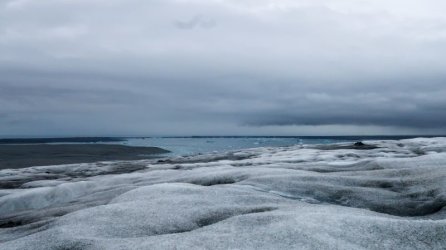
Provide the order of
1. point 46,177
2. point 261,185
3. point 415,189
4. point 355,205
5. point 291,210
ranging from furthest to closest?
point 46,177 < point 261,185 < point 415,189 < point 355,205 < point 291,210

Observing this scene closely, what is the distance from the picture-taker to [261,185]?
6.48m

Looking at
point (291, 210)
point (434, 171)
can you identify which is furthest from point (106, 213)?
point (434, 171)

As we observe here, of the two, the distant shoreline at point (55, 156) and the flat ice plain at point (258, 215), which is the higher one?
the flat ice plain at point (258, 215)

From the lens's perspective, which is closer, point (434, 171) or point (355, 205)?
point (355, 205)

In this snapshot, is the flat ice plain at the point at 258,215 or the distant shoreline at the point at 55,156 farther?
the distant shoreline at the point at 55,156

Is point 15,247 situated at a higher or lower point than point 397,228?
lower

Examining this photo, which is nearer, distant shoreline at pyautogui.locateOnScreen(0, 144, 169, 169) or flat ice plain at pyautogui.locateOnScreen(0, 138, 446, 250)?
flat ice plain at pyautogui.locateOnScreen(0, 138, 446, 250)

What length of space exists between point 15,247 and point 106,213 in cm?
102

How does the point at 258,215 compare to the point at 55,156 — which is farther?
the point at 55,156

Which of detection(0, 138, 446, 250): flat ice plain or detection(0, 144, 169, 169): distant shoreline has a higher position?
detection(0, 138, 446, 250): flat ice plain

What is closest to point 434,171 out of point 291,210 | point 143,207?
point 291,210

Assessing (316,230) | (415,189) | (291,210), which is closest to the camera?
(316,230)

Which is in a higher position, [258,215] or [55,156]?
[258,215]

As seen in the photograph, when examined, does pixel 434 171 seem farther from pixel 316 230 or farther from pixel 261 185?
pixel 316 230
